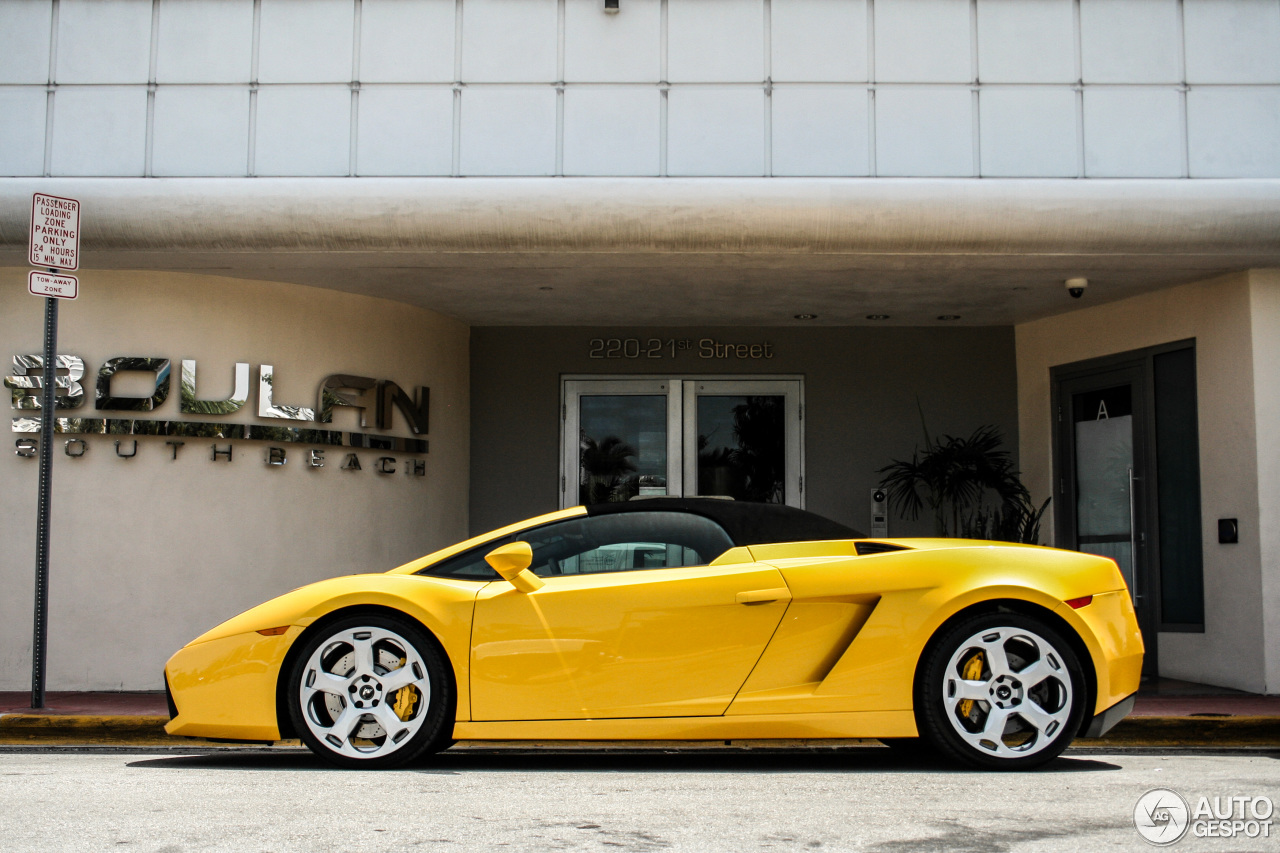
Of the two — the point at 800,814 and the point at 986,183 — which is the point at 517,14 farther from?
the point at 800,814

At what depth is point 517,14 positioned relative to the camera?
29.9 ft

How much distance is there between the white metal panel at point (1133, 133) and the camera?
29.4 ft

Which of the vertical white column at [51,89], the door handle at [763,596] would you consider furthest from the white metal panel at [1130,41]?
the vertical white column at [51,89]

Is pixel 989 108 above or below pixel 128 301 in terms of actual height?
above

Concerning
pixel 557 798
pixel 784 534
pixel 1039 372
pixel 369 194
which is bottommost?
pixel 557 798

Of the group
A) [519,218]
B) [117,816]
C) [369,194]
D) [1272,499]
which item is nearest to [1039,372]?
[1272,499]

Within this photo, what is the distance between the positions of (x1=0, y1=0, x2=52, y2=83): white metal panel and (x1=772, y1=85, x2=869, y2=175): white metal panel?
18.0ft

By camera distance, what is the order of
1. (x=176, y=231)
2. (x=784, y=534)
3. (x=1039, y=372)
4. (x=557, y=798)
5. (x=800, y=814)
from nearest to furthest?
(x=800, y=814) → (x=557, y=798) → (x=784, y=534) → (x=176, y=231) → (x=1039, y=372)

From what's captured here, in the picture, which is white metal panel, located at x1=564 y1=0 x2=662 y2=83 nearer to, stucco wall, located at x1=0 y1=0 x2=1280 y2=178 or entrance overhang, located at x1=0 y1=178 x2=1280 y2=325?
stucco wall, located at x1=0 y1=0 x2=1280 y2=178

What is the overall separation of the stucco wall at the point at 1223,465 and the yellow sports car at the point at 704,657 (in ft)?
14.8

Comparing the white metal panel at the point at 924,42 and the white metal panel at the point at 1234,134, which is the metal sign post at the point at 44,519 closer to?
the white metal panel at the point at 924,42

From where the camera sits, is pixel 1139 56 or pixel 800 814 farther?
pixel 1139 56

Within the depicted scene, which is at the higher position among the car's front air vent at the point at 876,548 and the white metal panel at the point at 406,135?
the white metal panel at the point at 406,135

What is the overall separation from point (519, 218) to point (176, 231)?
95.4 inches
